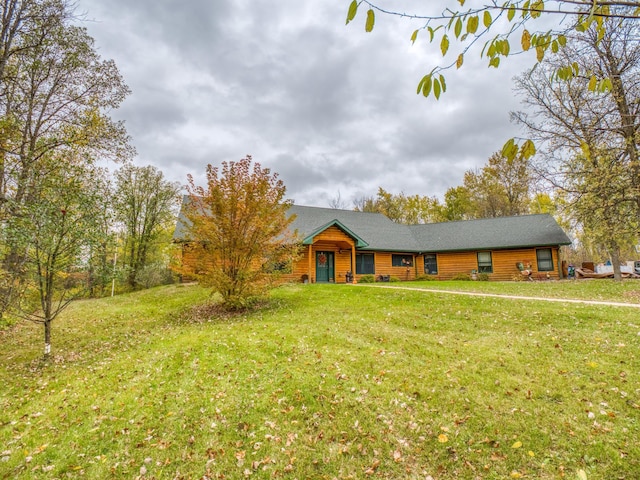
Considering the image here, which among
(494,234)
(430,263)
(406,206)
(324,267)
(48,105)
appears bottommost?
(324,267)

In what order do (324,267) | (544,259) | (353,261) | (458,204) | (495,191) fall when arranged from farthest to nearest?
(458,204)
(495,191)
(544,259)
(324,267)
(353,261)

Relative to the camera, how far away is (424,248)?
24203 millimetres

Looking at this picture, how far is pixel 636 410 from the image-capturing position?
4430 mm

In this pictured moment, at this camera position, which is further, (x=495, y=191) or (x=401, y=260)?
(x=495, y=191)

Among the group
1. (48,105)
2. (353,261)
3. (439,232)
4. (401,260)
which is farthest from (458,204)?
(48,105)

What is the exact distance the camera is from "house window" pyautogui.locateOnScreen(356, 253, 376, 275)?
22469 millimetres

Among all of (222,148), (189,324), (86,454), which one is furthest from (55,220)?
(222,148)

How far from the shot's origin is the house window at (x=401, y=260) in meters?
23.9

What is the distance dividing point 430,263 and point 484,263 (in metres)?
3.74

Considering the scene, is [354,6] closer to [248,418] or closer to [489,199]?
[248,418]

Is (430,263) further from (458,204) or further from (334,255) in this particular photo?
(458,204)

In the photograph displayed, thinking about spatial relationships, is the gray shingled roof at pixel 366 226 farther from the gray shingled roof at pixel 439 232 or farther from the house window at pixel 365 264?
the house window at pixel 365 264

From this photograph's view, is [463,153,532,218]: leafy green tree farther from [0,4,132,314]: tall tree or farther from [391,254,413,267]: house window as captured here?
[0,4,132,314]: tall tree

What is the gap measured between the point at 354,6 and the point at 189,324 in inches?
403
